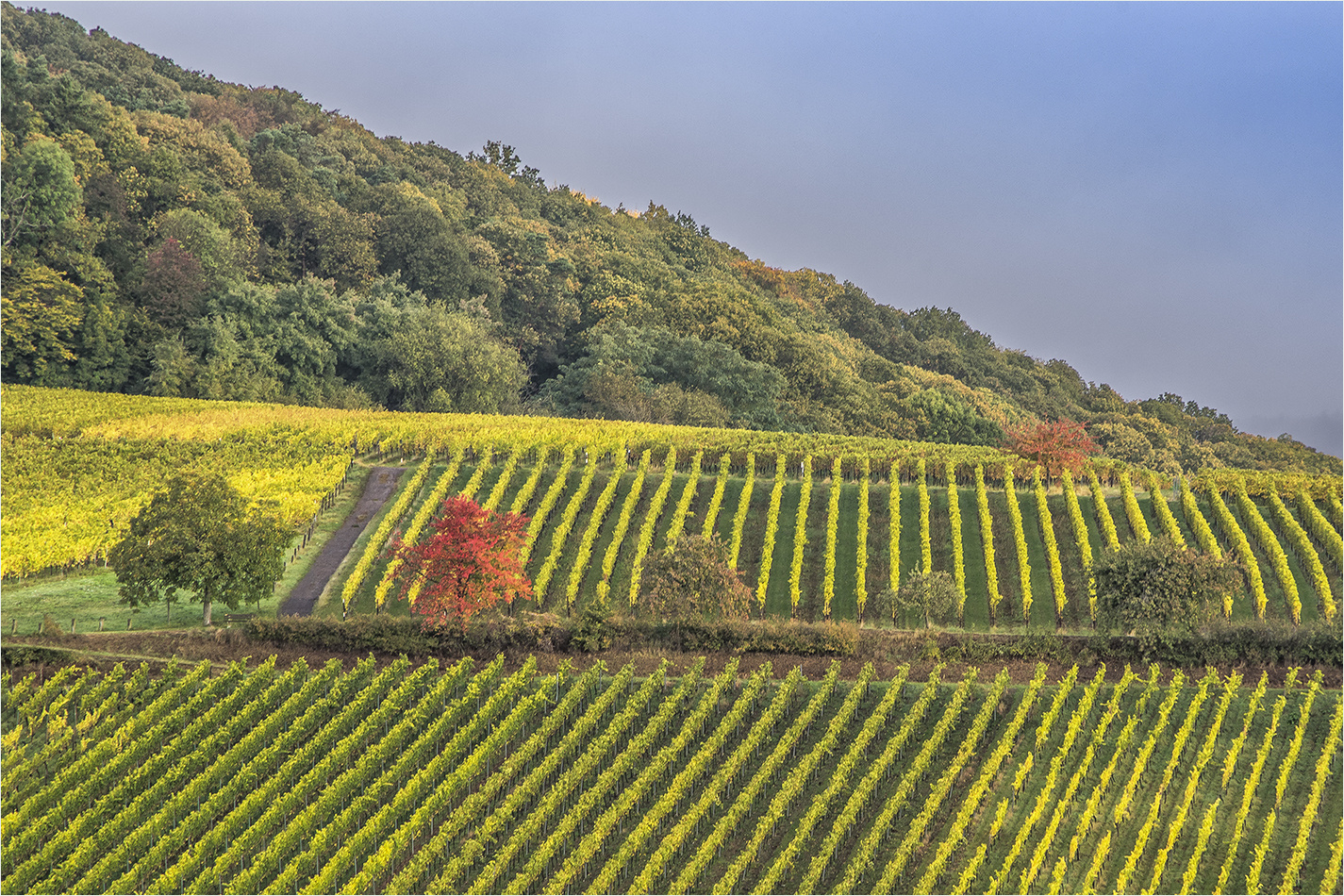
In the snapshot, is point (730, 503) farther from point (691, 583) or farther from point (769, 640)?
point (769, 640)

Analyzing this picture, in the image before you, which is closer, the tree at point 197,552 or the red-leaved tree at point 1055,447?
the tree at point 197,552

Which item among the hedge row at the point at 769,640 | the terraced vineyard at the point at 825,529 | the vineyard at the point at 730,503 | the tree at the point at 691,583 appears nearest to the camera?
the hedge row at the point at 769,640

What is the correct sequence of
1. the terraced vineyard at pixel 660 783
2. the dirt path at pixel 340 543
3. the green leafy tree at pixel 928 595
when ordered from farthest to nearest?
the dirt path at pixel 340 543
the green leafy tree at pixel 928 595
the terraced vineyard at pixel 660 783

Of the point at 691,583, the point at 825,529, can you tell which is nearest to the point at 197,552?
the point at 691,583

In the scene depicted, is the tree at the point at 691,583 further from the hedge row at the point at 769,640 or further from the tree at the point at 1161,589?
the tree at the point at 1161,589

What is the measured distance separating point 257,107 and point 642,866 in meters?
90.0

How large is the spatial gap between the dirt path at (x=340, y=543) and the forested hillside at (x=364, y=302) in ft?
60.2

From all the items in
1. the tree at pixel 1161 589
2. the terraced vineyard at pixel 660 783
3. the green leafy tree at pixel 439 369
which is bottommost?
the terraced vineyard at pixel 660 783

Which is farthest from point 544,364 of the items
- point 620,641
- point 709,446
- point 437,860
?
point 437,860

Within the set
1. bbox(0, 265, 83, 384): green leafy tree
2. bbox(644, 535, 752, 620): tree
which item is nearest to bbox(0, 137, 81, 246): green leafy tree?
bbox(0, 265, 83, 384): green leafy tree

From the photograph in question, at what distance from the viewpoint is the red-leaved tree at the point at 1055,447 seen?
43656mm

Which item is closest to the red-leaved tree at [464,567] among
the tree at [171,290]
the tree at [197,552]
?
the tree at [197,552]

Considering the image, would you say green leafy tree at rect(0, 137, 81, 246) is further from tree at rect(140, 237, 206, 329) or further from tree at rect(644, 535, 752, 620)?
tree at rect(644, 535, 752, 620)

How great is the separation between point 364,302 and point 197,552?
1486 inches
